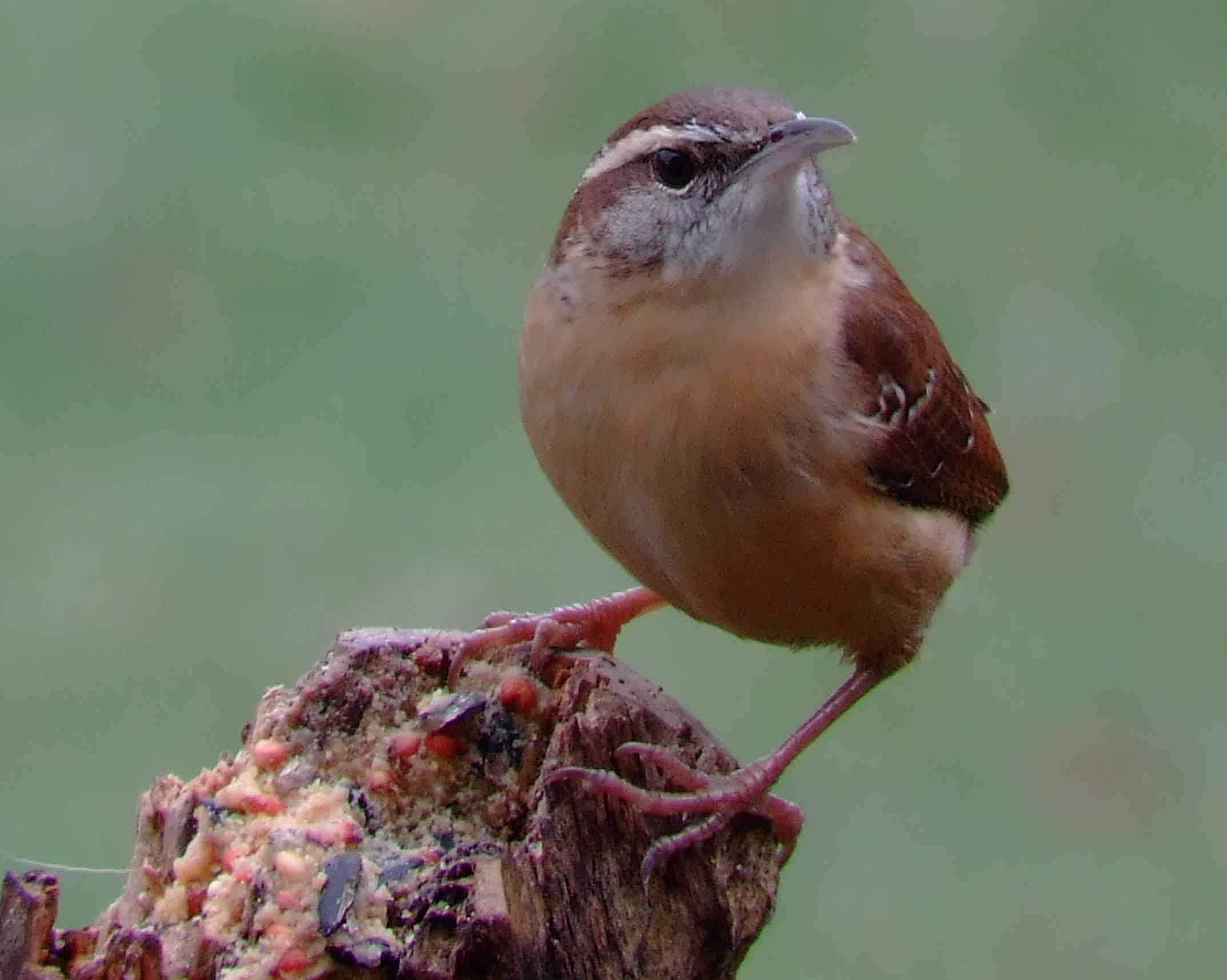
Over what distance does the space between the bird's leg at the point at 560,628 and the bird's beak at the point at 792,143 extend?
0.91 metres

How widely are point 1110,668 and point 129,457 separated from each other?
154 inches

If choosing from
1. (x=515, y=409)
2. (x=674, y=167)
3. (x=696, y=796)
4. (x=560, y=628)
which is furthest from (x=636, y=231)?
(x=515, y=409)

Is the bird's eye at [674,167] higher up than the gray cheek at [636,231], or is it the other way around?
the bird's eye at [674,167]

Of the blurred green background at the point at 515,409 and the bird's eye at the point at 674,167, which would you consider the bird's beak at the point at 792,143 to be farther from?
the blurred green background at the point at 515,409

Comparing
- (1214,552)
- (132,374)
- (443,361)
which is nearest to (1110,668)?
(1214,552)

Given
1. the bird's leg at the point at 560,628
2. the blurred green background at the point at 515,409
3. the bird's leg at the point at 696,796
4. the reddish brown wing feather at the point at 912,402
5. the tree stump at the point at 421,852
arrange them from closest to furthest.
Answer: the tree stump at the point at 421,852
the bird's leg at the point at 696,796
the bird's leg at the point at 560,628
the reddish brown wing feather at the point at 912,402
the blurred green background at the point at 515,409

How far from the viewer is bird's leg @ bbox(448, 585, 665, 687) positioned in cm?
351

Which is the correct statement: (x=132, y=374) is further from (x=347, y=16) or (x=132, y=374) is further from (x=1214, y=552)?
(x=1214, y=552)

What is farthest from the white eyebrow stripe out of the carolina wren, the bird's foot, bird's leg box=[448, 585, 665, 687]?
the bird's foot

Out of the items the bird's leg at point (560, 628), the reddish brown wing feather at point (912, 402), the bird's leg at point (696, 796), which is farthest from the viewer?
the reddish brown wing feather at point (912, 402)

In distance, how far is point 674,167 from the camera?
372 centimetres

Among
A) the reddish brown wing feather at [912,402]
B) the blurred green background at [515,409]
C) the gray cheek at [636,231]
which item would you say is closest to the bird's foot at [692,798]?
the reddish brown wing feather at [912,402]

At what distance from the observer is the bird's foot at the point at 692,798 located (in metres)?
3.13

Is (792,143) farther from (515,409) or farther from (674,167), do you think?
(515,409)
